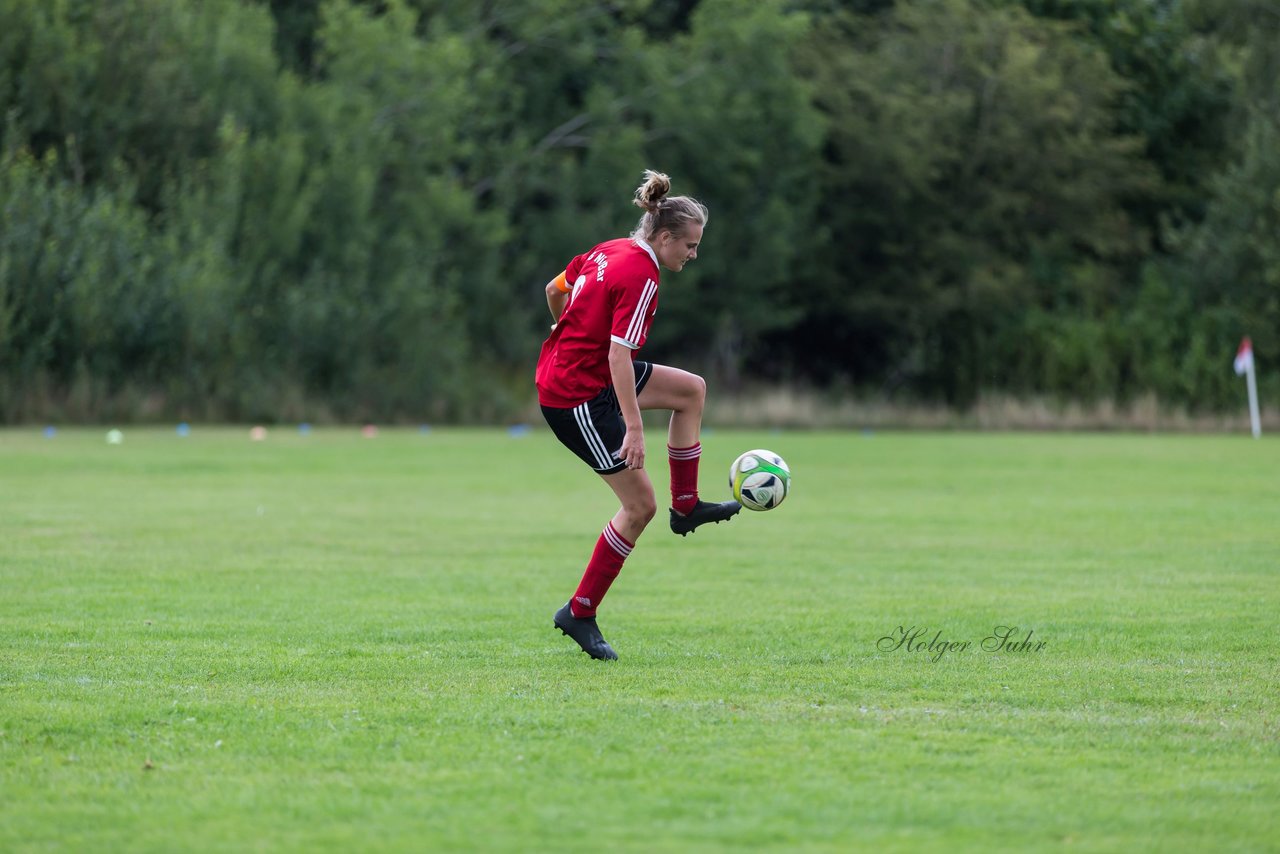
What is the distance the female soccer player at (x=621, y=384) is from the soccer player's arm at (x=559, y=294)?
3 centimetres

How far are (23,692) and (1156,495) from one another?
1489 centimetres

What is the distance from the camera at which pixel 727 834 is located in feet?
16.1

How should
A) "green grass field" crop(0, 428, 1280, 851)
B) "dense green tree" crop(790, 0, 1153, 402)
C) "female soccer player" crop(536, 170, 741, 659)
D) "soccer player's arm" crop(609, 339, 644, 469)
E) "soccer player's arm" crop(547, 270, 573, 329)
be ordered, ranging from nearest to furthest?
"green grass field" crop(0, 428, 1280, 851) < "soccer player's arm" crop(609, 339, 644, 469) < "female soccer player" crop(536, 170, 741, 659) < "soccer player's arm" crop(547, 270, 573, 329) < "dense green tree" crop(790, 0, 1153, 402)

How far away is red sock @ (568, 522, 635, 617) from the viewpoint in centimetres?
824

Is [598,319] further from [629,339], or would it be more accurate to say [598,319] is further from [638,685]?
[638,685]

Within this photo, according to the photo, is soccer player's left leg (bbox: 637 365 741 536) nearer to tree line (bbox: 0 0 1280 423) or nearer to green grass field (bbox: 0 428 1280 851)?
green grass field (bbox: 0 428 1280 851)

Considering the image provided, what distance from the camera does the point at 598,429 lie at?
8.04m

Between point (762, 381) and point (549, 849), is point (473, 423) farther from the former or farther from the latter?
point (549, 849)

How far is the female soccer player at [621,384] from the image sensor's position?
7.80 metres

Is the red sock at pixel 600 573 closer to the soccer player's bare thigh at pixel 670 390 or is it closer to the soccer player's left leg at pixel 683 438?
the soccer player's left leg at pixel 683 438

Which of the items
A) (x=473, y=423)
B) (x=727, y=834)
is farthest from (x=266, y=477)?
(x=473, y=423)
